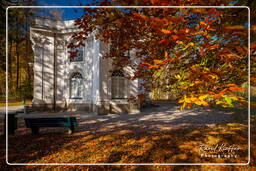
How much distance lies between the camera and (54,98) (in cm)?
891

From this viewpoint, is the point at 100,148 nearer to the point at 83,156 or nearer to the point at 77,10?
the point at 83,156

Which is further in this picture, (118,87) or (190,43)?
(118,87)

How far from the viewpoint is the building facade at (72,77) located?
784cm

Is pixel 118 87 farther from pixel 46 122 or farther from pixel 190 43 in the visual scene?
pixel 190 43

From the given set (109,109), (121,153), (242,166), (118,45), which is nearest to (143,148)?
(121,153)

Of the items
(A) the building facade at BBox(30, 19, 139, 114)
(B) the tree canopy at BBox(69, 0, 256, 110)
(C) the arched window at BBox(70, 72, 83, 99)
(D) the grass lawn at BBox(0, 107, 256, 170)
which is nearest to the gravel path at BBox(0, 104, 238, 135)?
(D) the grass lawn at BBox(0, 107, 256, 170)

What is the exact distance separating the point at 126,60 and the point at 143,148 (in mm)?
2325

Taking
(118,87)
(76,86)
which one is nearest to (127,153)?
(118,87)

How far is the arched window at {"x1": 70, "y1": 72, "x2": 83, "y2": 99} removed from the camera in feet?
27.0

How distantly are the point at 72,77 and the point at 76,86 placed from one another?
784 millimetres

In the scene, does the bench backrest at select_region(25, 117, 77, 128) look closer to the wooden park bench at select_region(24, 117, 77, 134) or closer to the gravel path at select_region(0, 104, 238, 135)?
the wooden park bench at select_region(24, 117, 77, 134)

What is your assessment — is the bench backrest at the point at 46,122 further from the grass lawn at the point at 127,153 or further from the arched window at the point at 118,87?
the arched window at the point at 118,87

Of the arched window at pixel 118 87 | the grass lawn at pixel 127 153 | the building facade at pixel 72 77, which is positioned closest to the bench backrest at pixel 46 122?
the grass lawn at pixel 127 153

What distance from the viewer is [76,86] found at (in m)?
8.52
